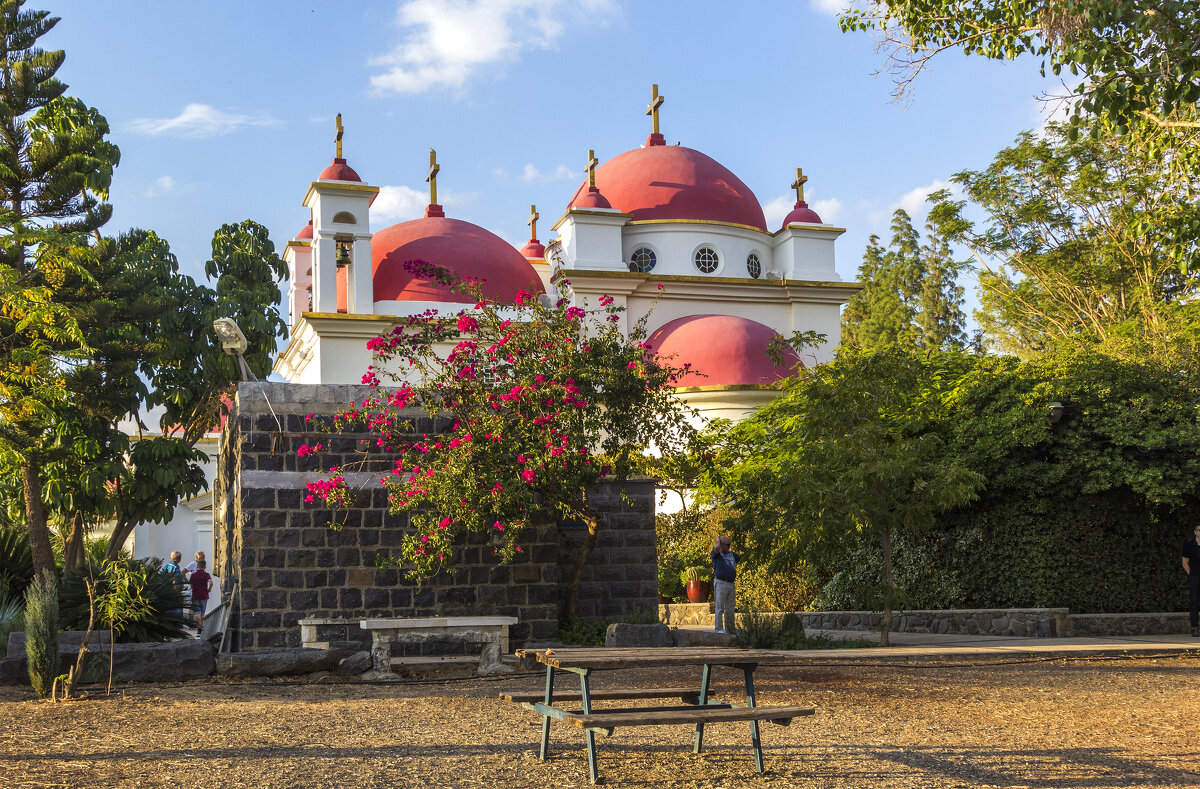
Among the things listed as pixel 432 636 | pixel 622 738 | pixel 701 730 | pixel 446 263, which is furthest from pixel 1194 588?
pixel 446 263

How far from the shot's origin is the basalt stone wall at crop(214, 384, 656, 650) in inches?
434

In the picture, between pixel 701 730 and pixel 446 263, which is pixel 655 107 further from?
pixel 701 730

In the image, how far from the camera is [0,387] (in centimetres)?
1489

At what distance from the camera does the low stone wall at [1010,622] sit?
13.7m

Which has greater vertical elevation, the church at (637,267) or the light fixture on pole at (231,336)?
the church at (637,267)

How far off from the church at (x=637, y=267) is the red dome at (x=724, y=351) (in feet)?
0.11

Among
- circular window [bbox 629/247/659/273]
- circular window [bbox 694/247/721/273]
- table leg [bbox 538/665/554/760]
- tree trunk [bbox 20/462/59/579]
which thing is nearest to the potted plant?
tree trunk [bbox 20/462/59/579]

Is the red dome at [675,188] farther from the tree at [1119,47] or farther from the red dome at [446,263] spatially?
the tree at [1119,47]

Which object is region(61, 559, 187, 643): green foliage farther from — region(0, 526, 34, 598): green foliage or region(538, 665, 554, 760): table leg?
region(538, 665, 554, 760): table leg

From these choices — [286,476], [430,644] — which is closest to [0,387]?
[286,476]

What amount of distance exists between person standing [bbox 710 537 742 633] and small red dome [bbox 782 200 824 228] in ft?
56.3

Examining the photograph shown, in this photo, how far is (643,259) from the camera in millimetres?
27578

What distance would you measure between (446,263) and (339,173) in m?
3.27

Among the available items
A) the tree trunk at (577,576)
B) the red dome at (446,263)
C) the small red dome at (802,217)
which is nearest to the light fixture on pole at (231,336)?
the tree trunk at (577,576)
